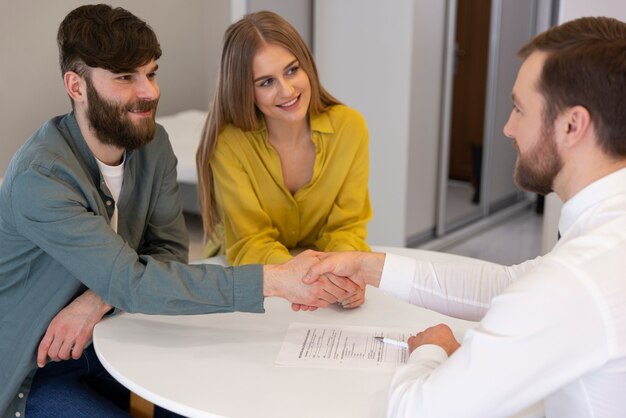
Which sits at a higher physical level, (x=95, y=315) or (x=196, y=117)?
(x=196, y=117)

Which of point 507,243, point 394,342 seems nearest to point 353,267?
point 394,342

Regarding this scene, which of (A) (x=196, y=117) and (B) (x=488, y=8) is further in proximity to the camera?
(B) (x=488, y=8)

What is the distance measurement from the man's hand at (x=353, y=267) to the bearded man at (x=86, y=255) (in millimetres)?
27

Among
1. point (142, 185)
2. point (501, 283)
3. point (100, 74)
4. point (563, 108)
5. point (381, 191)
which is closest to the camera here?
point (563, 108)

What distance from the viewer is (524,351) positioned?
1161mm

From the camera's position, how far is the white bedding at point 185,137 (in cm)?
295

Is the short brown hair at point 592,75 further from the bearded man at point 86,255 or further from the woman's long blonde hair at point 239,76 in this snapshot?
the woman's long blonde hair at point 239,76

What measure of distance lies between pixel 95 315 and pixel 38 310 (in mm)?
143

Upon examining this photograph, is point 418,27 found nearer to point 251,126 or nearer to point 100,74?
point 251,126

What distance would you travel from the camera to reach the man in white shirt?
1158 mm

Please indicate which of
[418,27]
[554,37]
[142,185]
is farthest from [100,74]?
[418,27]

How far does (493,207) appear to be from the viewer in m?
5.43

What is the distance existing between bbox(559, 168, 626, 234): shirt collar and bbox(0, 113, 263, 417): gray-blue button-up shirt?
2.34 feet

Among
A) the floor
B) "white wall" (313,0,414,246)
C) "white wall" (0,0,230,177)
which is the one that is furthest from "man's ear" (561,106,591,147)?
the floor
